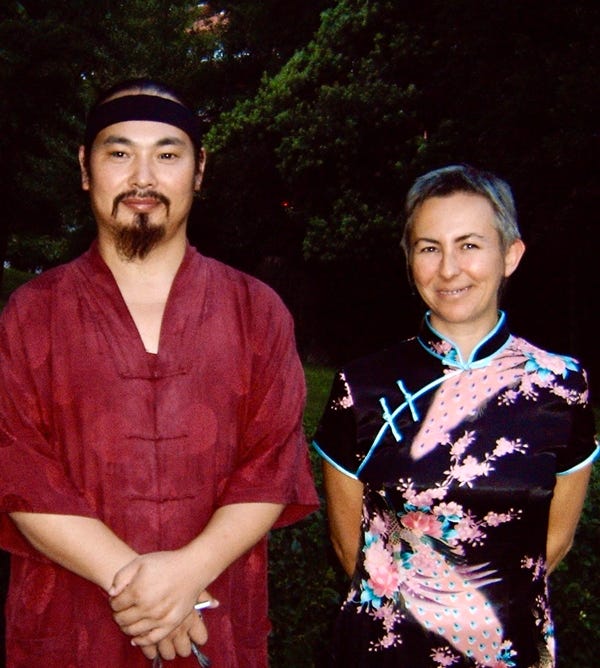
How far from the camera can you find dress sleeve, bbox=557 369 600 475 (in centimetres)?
226

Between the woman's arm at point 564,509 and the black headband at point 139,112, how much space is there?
5.02 ft

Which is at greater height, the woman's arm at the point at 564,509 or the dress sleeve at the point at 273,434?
the dress sleeve at the point at 273,434

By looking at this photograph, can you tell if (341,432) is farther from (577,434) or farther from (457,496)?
(577,434)

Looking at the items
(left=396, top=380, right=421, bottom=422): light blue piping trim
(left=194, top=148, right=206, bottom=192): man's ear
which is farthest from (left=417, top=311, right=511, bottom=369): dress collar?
(left=194, top=148, right=206, bottom=192): man's ear

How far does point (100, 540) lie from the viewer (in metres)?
1.92

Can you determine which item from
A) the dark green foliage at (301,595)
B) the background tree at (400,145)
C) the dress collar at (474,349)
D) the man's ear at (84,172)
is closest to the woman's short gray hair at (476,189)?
the dress collar at (474,349)

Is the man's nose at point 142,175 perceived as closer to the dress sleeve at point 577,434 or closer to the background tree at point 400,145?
the dress sleeve at point 577,434

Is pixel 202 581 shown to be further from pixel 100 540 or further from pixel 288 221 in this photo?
pixel 288 221

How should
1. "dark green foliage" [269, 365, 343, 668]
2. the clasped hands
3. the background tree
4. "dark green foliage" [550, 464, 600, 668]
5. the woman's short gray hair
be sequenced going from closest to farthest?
the clasped hands → the woman's short gray hair → "dark green foliage" [269, 365, 343, 668] → "dark green foliage" [550, 464, 600, 668] → the background tree

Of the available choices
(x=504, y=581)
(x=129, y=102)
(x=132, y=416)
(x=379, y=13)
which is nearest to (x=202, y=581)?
(x=132, y=416)

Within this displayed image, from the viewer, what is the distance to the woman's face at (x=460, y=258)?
7.52ft

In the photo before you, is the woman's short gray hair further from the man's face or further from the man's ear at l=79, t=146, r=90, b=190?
the man's ear at l=79, t=146, r=90, b=190

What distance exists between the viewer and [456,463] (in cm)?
220

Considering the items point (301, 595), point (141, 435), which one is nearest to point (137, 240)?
point (141, 435)
